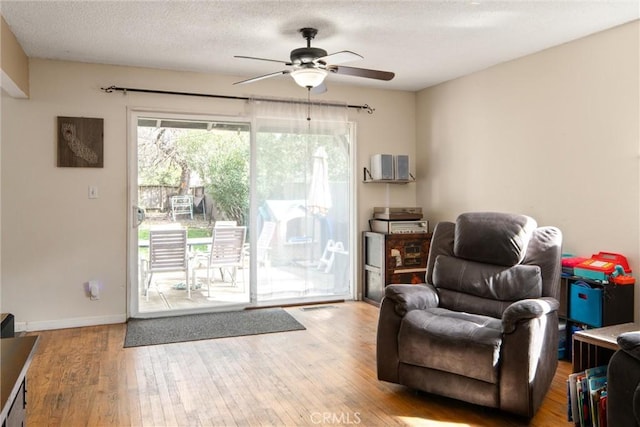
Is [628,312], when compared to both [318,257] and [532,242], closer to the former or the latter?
[532,242]

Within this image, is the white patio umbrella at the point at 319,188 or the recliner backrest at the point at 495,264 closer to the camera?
the recliner backrest at the point at 495,264

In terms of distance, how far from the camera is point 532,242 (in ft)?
9.96

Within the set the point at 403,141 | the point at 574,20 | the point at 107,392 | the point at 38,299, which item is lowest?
the point at 107,392

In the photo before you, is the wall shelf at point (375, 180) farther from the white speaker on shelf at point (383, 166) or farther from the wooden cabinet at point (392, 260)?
the wooden cabinet at point (392, 260)

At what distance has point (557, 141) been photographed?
3.82 metres

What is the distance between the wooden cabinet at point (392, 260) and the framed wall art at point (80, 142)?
2.89m

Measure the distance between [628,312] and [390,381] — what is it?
5.80ft

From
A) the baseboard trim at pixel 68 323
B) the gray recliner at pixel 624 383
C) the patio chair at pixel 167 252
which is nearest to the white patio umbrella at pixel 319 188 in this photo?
the patio chair at pixel 167 252

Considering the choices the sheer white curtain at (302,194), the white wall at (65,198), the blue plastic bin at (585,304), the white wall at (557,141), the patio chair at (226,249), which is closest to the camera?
the blue plastic bin at (585,304)

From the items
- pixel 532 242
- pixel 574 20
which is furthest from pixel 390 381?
pixel 574 20

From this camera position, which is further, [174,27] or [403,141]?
[403,141]

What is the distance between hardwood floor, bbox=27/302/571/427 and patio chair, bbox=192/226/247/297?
1318 millimetres

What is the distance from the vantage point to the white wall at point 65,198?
160 inches

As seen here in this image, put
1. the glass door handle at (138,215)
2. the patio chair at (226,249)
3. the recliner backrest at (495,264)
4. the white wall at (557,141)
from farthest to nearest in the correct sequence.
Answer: the patio chair at (226,249) → the glass door handle at (138,215) → the white wall at (557,141) → the recliner backrest at (495,264)
